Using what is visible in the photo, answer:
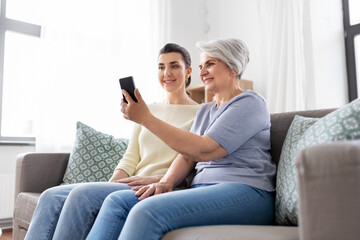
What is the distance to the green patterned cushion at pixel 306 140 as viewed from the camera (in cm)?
89

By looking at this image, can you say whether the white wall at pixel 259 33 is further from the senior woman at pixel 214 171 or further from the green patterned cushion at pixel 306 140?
the green patterned cushion at pixel 306 140

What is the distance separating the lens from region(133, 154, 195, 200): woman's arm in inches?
43.8

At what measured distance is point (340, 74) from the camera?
2914 millimetres

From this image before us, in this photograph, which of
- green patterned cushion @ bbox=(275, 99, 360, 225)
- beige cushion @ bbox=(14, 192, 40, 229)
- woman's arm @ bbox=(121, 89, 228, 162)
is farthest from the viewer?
beige cushion @ bbox=(14, 192, 40, 229)

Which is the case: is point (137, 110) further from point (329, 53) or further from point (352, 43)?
point (352, 43)

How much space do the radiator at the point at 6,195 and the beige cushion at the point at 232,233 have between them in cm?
216

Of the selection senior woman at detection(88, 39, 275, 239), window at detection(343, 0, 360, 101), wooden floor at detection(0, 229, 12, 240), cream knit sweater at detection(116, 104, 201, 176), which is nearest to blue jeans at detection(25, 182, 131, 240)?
senior woman at detection(88, 39, 275, 239)

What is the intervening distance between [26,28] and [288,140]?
102 inches

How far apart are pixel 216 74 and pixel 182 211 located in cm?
58

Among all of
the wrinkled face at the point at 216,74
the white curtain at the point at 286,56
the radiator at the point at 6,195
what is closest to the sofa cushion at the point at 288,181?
the wrinkled face at the point at 216,74

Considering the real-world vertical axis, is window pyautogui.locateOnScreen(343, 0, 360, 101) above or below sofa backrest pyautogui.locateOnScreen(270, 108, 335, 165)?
above

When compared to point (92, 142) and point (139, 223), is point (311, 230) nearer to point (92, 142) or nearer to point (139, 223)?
point (139, 223)

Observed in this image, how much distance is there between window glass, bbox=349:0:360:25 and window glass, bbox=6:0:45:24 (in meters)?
2.62

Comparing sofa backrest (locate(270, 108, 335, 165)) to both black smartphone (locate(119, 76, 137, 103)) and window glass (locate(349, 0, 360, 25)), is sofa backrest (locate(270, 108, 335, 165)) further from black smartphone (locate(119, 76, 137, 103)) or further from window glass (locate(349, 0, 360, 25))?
window glass (locate(349, 0, 360, 25))
